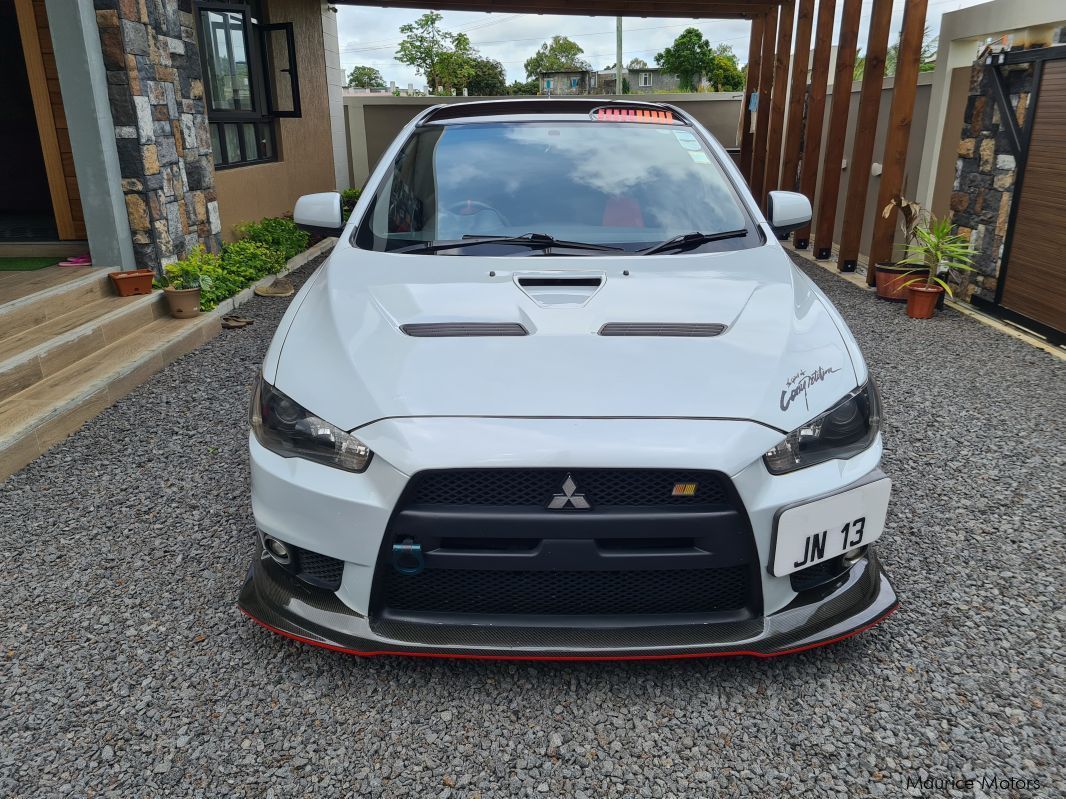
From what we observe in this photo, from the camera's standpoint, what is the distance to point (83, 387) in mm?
4672

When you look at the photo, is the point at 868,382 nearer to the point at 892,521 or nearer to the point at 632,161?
the point at 892,521

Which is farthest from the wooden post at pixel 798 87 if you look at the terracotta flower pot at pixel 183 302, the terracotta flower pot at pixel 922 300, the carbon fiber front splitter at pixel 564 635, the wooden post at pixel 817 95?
the carbon fiber front splitter at pixel 564 635

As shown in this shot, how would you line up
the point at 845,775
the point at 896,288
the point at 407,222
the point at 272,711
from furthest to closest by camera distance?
1. the point at 896,288
2. the point at 407,222
3. the point at 272,711
4. the point at 845,775

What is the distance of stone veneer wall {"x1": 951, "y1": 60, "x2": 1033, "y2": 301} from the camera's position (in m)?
6.59

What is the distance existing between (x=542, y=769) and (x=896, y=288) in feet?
21.7

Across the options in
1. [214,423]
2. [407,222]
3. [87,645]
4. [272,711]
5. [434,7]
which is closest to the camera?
[272,711]

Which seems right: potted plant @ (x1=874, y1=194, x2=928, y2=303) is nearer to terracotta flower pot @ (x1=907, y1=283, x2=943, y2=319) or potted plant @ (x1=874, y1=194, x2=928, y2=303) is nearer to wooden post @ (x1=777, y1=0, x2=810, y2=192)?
terracotta flower pot @ (x1=907, y1=283, x2=943, y2=319)

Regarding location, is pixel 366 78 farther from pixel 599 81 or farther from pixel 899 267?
pixel 899 267

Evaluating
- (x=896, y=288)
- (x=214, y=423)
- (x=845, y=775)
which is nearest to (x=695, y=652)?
(x=845, y=775)

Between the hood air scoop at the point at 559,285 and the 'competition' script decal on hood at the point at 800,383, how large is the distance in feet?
2.27

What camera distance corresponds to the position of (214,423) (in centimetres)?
452

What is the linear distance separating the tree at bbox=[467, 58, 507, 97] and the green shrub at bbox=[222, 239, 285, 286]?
6690 centimetres

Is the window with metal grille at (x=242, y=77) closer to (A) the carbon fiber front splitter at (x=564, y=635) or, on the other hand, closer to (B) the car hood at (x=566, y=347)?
(B) the car hood at (x=566, y=347)

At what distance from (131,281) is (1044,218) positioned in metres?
7.03
